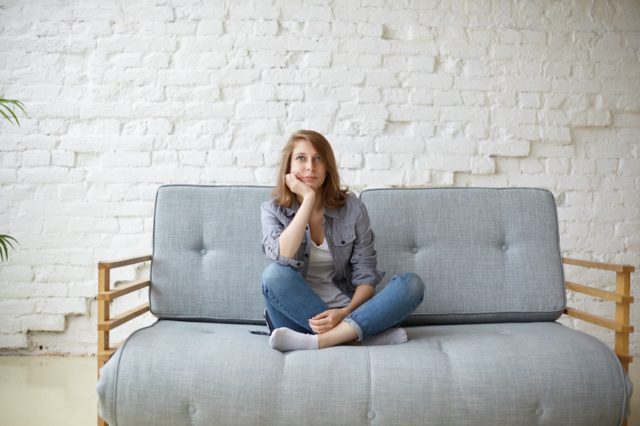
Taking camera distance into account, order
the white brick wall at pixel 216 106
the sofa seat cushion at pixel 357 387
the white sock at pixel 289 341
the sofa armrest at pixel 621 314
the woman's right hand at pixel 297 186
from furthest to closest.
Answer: the white brick wall at pixel 216 106, the woman's right hand at pixel 297 186, the sofa armrest at pixel 621 314, the white sock at pixel 289 341, the sofa seat cushion at pixel 357 387

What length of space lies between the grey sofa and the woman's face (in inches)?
9.3

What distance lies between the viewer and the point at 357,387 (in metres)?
1.46

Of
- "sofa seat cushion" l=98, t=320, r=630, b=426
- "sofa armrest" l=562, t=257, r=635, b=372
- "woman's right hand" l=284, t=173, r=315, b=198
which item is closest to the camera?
"sofa seat cushion" l=98, t=320, r=630, b=426

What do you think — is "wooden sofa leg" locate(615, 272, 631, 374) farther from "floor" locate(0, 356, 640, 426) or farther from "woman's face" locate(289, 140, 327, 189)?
"woman's face" locate(289, 140, 327, 189)

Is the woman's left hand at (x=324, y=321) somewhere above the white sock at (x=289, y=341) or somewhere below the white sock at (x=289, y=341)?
above

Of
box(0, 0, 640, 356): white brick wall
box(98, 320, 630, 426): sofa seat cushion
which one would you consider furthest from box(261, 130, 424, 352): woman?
box(0, 0, 640, 356): white brick wall

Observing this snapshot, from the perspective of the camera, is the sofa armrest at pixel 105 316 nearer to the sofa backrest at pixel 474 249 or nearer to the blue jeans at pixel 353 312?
the blue jeans at pixel 353 312

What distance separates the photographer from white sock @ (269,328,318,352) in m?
1.60

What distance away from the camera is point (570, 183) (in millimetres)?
2885

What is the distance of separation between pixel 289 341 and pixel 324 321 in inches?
5.1

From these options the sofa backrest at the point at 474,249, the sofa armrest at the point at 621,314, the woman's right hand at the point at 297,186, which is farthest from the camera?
the sofa backrest at the point at 474,249

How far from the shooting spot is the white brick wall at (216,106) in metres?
2.77

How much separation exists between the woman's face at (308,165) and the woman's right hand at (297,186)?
2 centimetres

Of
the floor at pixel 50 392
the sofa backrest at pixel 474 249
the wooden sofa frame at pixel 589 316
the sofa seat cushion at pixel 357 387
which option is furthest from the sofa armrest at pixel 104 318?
the sofa backrest at pixel 474 249
